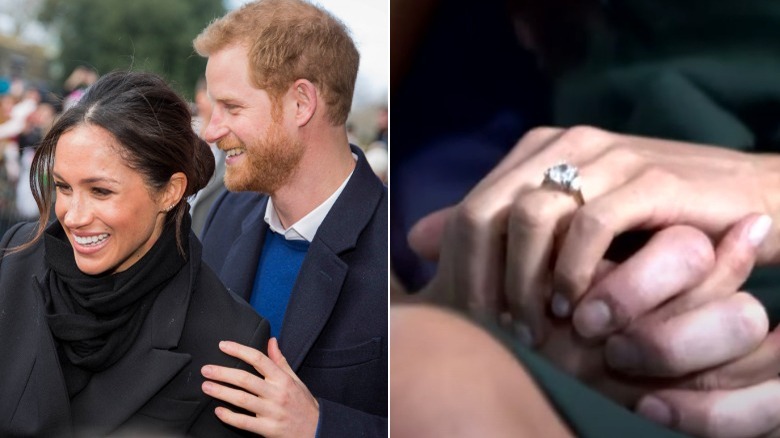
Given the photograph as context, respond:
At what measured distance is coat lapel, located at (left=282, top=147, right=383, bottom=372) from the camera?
1893mm

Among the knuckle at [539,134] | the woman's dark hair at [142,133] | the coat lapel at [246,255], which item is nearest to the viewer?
the woman's dark hair at [142,133]

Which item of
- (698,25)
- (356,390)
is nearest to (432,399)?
(356,390)

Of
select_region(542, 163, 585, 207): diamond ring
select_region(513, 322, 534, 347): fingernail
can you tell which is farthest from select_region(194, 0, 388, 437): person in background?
select_region(542, 163, 585, 207): diamond ring

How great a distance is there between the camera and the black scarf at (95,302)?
1813mm

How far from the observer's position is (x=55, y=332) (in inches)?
72.3

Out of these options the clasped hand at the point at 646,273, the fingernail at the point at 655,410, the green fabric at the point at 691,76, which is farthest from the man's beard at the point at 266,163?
the fingernail at the point at 655,410

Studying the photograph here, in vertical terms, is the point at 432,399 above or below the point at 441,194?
below

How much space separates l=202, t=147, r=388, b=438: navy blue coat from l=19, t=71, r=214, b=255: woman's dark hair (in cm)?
11

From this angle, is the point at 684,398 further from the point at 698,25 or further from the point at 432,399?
the point at 698,25

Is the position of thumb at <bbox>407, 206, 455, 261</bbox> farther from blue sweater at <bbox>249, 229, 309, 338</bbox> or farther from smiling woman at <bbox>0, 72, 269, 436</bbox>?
smiling woman at <bbox>0, 72, 269, 436</bbox>

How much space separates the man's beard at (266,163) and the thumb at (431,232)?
353 millimetres

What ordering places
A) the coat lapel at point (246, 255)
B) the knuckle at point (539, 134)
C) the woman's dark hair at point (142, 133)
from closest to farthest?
the woman's dark hair at point (142, 133), the coat lapel at point (246, 255), the knuckle at point (539, 134)

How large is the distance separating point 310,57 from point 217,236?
0.46 m

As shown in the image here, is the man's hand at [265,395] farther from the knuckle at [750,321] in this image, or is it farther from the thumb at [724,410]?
the knuckle at [750,321]
